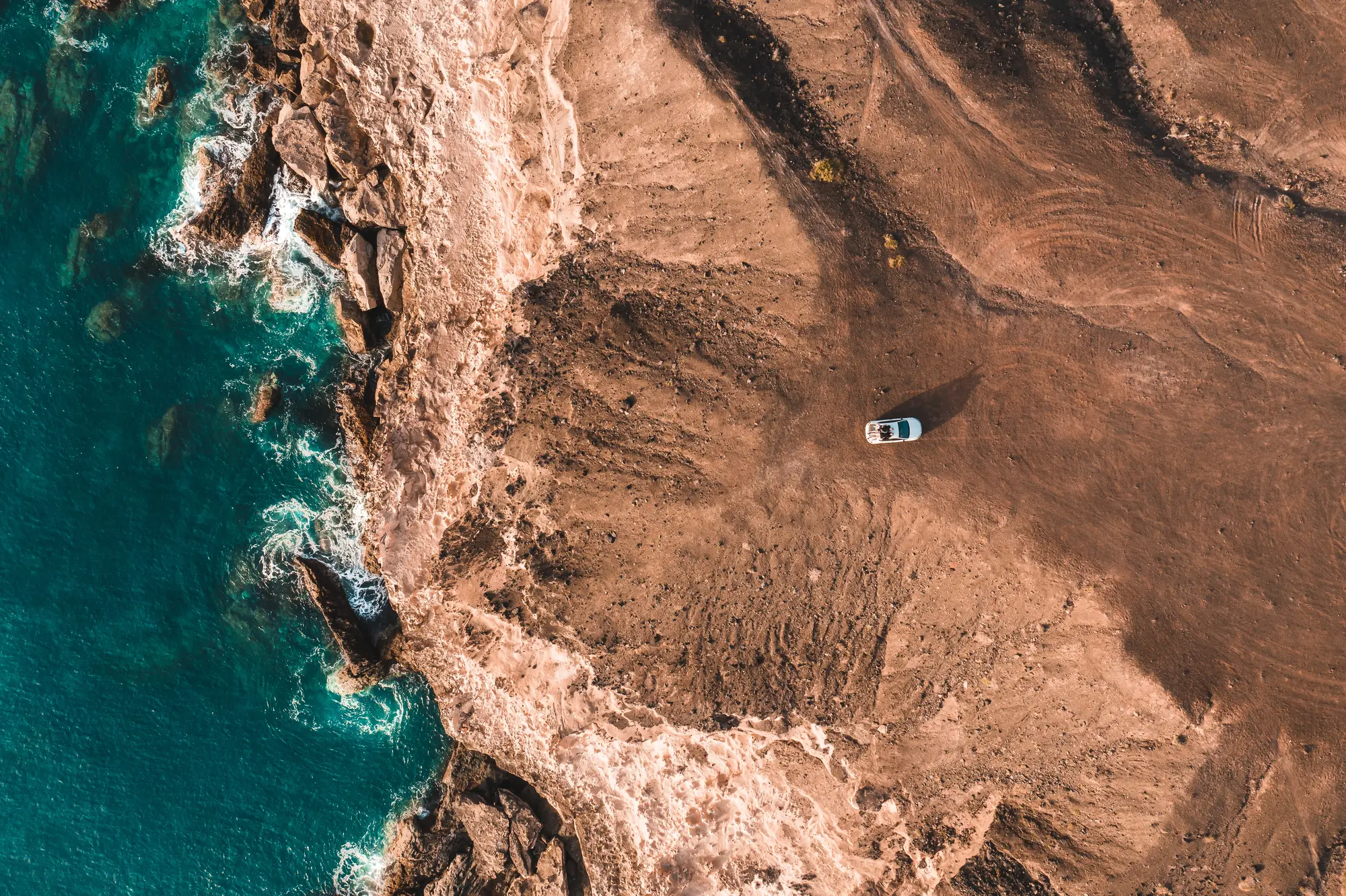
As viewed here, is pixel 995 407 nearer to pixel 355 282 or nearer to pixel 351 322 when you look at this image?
pixel 351 322

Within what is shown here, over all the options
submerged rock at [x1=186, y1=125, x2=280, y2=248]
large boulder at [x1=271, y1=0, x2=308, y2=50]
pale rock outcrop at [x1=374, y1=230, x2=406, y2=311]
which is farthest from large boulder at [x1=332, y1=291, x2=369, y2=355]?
large boulder at [x1=271, y1=0, x2=308, y2=50]

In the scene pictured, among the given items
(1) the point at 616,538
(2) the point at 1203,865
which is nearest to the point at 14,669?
(1) the point at 616,538

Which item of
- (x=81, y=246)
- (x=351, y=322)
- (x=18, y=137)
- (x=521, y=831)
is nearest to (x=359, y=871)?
(x=521, y=831)

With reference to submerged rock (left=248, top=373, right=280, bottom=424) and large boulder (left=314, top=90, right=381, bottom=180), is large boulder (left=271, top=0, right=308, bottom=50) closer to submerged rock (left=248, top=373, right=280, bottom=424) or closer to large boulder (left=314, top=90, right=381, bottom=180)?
large boulder (left=314, top=90, right=381, bottom=180)

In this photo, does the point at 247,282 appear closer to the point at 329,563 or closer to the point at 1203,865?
the point at 329,563

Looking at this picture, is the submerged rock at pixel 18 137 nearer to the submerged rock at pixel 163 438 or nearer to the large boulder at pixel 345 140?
the submerged rock at pixel 163 438

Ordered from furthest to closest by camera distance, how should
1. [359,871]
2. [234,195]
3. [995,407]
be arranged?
1. [359,871]
2. [234,195]
3. [995,407]
